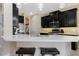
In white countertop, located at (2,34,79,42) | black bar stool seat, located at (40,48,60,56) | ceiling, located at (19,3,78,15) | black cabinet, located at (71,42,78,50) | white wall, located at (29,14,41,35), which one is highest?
ceiling, located at (19,3,78,15)

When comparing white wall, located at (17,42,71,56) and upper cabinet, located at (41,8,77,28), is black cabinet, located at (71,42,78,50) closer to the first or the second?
white wall, located at (17,42,71,56)

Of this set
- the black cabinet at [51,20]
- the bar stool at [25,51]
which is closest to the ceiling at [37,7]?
the black cabinet at [51,20]

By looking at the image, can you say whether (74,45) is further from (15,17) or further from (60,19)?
(15,17)

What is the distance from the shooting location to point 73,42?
4.46 ft

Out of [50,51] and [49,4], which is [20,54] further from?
[49,4]

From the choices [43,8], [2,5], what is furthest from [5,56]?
[43,8]

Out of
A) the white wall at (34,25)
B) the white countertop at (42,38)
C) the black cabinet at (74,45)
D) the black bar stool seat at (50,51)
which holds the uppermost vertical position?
the white wall at (34,25)

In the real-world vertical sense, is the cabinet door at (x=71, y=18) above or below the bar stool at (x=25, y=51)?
above

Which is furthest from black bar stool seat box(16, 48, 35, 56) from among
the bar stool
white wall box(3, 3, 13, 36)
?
white wall box(3, 3, 13, 36)

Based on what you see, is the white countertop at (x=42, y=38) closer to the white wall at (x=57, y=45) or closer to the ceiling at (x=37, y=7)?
the white wall at (x=57, y=45)

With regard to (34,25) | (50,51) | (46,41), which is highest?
(34,25)

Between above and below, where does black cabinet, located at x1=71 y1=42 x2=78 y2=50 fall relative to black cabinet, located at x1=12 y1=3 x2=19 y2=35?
below

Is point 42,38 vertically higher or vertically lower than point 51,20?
lower

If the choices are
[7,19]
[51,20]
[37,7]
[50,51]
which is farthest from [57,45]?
[7,19]
